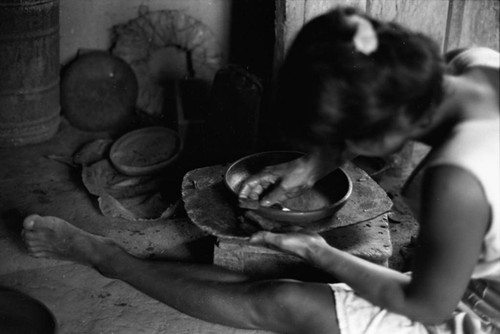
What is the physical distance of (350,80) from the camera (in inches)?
76.6

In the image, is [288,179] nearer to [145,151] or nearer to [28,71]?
[145,151]

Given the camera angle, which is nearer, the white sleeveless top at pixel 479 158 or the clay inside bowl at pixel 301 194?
the white sleeveless top at pixel 479 158

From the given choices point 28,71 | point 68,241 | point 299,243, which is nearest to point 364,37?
point 299,243

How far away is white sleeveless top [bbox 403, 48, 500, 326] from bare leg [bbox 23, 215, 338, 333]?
0.58 metres

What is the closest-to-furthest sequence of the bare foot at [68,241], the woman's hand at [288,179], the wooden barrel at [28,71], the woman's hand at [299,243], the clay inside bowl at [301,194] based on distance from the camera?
the woman's hand at [299,243] → the clay inside bowl at [301,194] → the woman's hand at [288,179] → the bare foot at [68,241] → the wooden barrel at [28,71]

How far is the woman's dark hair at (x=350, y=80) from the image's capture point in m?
1.95

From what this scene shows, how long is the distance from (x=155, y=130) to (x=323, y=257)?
2501 millimetres

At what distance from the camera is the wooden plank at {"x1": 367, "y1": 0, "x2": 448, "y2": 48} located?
4148mm

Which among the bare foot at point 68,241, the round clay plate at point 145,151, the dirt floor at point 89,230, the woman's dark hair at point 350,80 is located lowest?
the dirt floor at point 89,230

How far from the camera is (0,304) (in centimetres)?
290

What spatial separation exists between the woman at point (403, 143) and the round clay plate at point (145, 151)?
188cm

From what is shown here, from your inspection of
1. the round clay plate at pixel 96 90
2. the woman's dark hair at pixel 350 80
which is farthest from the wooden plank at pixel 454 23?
the woman's dark hair at pixel 350 80

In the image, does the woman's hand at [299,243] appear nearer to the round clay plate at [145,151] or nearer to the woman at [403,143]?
the woman at [403,143]

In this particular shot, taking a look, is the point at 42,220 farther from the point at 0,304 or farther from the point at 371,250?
the point at 371,250
